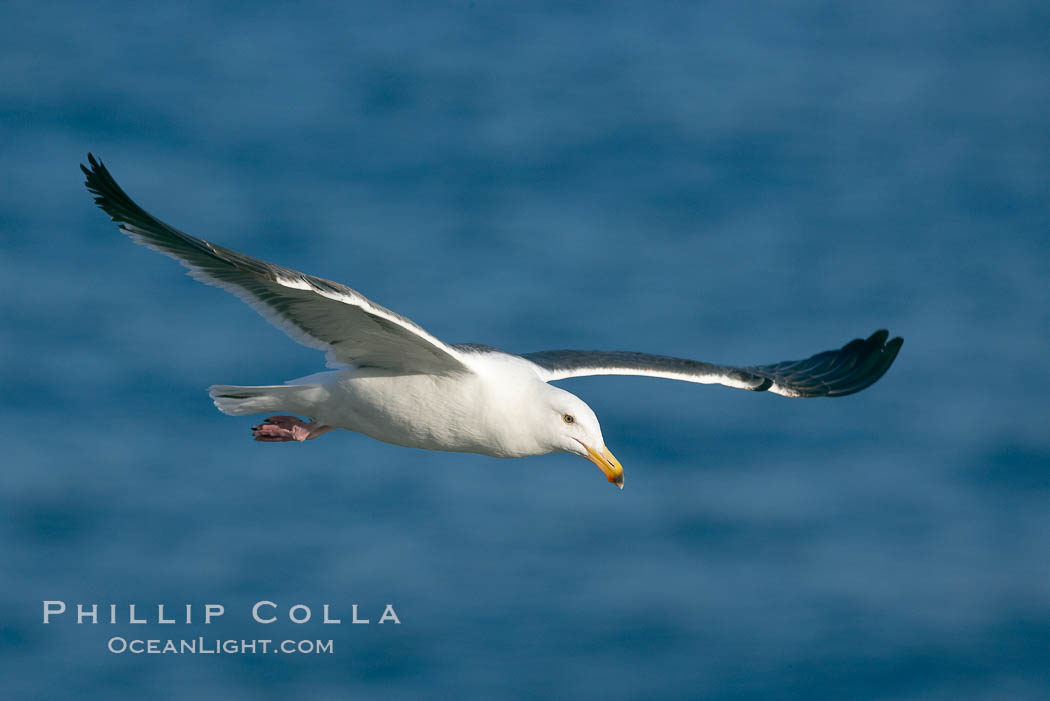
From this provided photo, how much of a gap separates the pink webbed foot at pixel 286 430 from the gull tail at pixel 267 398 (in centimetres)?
49

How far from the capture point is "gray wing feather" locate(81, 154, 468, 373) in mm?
10547

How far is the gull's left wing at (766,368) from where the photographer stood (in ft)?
45.5

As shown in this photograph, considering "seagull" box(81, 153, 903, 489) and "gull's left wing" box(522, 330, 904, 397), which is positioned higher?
"gull's left wing" box(522, 330, 904, 397)

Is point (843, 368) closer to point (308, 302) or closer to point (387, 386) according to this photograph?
point (387, 386)

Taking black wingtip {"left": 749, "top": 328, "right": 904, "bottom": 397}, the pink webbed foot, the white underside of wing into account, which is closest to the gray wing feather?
the white underside of wing

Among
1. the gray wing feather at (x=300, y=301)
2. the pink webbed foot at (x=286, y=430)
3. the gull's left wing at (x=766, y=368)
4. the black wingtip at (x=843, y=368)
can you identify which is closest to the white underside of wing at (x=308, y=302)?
the gray wing feather at (x=300, y=301)

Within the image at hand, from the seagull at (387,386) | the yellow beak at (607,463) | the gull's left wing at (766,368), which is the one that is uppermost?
the gull's left wing at (766,368)

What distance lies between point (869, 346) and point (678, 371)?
294cm

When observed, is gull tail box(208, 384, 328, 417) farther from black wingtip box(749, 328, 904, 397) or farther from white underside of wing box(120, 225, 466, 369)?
black wingtip box(749, 328, 904, 397)

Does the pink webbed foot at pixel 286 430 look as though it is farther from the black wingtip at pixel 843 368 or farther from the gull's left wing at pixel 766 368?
the black wingtip at pixel 843 368

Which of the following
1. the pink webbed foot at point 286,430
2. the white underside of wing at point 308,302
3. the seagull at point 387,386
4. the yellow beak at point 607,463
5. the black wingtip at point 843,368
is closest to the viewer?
the white underside of wing at point 308,302

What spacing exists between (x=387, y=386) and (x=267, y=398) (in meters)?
1.01

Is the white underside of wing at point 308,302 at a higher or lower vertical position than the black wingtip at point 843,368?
lower

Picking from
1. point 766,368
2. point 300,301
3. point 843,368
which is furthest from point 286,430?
point 843,368
